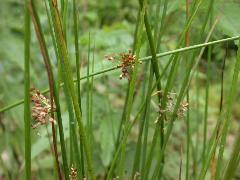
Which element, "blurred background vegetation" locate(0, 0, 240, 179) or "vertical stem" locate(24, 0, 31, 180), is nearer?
"vertical stem" locate(24, 0, 31, 180)

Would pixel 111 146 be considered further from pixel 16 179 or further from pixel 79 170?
pixel 79 170

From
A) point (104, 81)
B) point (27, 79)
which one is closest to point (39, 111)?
point (27, 79)

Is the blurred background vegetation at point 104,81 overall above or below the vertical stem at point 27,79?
above

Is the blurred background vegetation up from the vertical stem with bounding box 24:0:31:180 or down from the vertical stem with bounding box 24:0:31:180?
up

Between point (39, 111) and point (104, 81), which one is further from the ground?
point (104, 81)

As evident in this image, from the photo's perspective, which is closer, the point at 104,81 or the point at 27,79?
the point at 27,79

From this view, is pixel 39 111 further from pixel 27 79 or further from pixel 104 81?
pixel 104 81

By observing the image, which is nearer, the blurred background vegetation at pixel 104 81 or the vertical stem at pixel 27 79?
the vertical stem at pixel 27 79

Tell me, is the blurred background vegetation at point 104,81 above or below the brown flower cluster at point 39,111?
above

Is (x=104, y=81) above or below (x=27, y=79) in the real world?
above

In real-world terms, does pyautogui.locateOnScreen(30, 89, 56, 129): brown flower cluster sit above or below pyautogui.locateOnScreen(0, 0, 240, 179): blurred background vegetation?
below

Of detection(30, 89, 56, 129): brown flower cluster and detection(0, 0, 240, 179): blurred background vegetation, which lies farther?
detection(0, 0, 240, 179): blurred background vegetation
